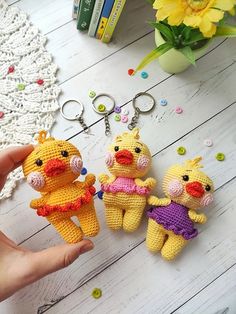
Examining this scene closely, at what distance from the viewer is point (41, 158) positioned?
0.70 meters

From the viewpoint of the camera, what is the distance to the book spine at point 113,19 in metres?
0.85

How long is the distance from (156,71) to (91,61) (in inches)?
6.4

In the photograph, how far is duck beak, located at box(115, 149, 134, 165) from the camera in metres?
0.75

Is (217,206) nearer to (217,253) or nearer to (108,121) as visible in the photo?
(217,253)

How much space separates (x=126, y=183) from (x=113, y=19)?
39 centimetres

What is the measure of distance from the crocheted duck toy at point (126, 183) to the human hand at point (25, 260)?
116mm

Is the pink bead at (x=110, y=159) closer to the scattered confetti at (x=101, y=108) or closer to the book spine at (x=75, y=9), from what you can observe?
the scattered confetti at (x=101, y=108)

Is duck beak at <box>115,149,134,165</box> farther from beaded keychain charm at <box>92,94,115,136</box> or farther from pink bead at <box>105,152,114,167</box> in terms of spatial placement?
beaded keychain charm at <box>92,94,115,136</box>

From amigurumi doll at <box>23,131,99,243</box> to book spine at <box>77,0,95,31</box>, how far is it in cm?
35

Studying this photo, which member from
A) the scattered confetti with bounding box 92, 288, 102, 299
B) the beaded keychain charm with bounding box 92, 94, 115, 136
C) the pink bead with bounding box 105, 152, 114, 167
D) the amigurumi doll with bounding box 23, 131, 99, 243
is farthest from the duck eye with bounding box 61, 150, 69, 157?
the scattered confetti with bounding box 92, 288, 102, 299

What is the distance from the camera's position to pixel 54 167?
68cm

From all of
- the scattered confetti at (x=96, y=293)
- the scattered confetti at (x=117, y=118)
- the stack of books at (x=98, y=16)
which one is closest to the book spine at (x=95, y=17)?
the stack of books at (x=98, y=16)

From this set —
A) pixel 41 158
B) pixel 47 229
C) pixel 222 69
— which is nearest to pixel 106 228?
pixel 47 229

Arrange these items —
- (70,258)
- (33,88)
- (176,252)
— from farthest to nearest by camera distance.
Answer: (33,88)
(176,252)
(70,258)
